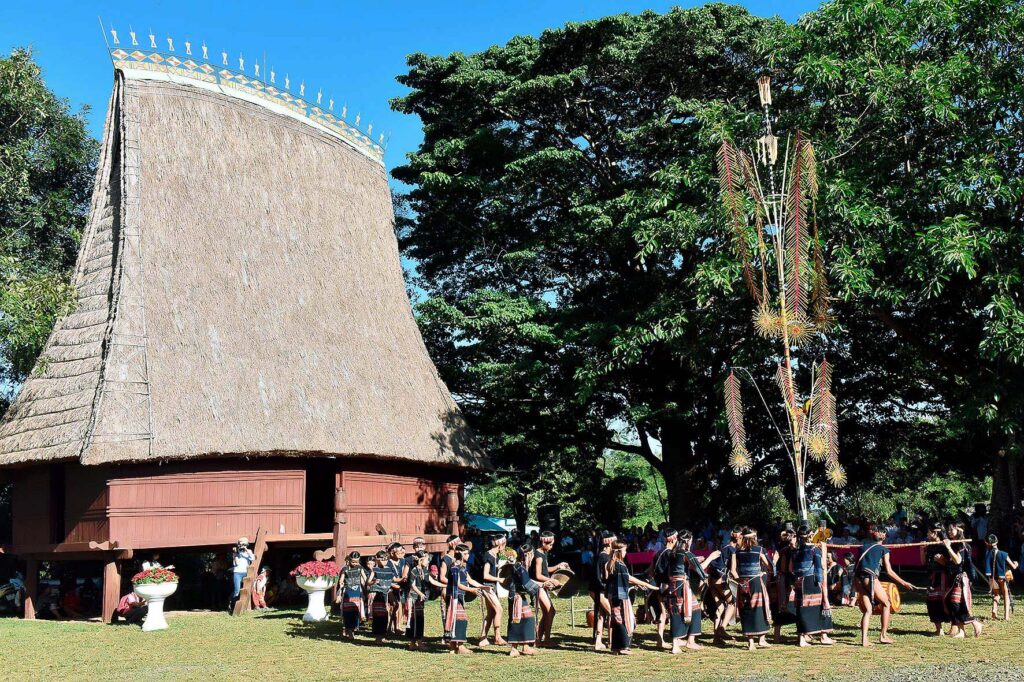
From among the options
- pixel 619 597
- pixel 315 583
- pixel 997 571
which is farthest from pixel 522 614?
pixel 997 571

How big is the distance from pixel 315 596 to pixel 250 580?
8.65ft

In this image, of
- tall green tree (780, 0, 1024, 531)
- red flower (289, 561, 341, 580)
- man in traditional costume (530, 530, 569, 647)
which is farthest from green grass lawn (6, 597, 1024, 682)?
tall green tree (780, 0, 1024, 531)

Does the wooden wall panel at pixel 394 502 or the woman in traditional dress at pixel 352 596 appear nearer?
the woman in traditional dress at pixel 352 596

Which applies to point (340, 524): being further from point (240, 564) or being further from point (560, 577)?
point (560, 577)

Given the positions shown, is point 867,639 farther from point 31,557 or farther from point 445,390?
point 31,557

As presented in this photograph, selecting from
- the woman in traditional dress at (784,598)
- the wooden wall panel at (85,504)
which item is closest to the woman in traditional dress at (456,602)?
the woman in traditional dress at (784,598)

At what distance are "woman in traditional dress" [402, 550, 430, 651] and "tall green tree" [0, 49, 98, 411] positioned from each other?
435 inches

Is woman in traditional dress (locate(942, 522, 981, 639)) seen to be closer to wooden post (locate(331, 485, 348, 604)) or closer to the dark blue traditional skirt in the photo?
the dark blue traditional skirt

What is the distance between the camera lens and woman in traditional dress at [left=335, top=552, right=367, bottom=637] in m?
15.4

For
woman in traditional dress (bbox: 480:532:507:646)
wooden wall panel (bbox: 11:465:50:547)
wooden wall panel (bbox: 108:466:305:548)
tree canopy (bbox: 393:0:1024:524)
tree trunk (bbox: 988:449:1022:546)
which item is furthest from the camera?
tree trunk (bbox: 988:449:1022:546)

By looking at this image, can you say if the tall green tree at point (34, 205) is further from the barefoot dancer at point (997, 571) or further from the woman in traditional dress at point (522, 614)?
the barefoot dancer at point (997, 571)

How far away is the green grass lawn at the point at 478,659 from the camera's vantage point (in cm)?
1133

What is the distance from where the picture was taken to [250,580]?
797 inches

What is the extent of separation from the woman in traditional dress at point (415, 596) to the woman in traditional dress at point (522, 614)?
166 cm
